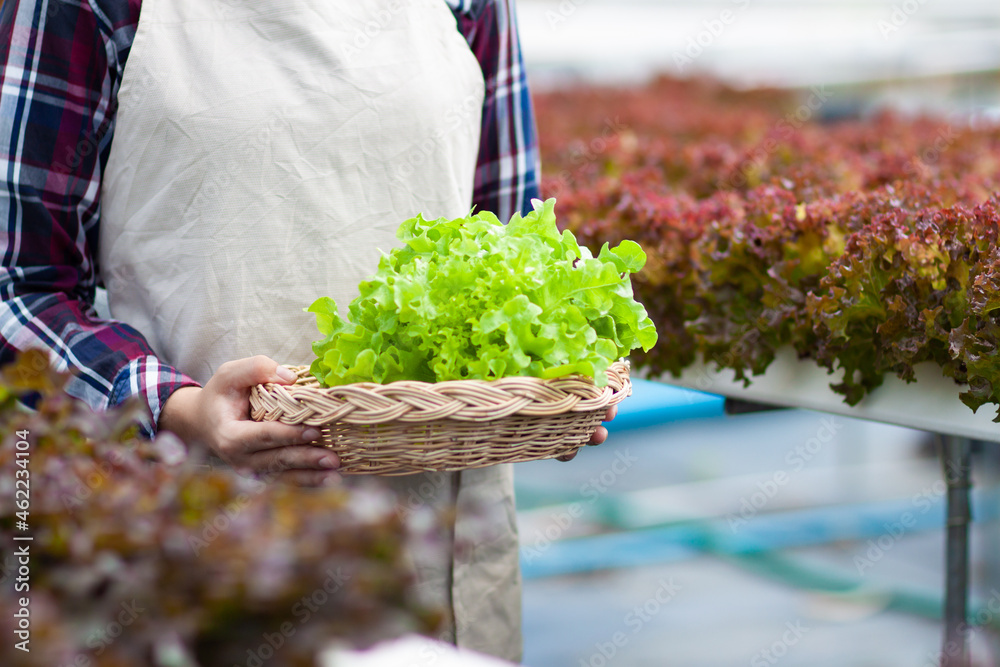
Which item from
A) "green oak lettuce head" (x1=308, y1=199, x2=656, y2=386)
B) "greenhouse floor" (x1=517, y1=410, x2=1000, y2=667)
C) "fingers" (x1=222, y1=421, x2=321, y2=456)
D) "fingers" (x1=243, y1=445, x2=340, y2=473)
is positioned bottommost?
"greenhouse floor" (x1=517, y1=410, x2=1000, y2=667)

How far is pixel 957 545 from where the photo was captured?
8.00 ft

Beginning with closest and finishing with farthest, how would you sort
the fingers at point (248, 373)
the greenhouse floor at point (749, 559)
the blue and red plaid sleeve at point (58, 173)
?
the fingers at point (248, 373) < the blue and red plaid sleeve at point (58, 173) < the greenhouse floor at point (749, 559)

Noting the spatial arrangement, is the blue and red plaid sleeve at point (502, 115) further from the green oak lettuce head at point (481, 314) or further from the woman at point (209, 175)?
the green oak lettuce head at point (481, 314)

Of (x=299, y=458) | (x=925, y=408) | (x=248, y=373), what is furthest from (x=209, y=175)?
(x=925, y=408)

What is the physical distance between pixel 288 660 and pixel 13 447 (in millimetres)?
359

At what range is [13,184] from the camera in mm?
1366

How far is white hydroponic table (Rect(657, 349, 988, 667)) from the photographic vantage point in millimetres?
1735

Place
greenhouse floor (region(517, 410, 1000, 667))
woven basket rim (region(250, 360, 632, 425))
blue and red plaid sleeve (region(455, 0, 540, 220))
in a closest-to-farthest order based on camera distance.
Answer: woven basket rim (region(250, 360, 632, 425)) → blue and red plaid sleeve (region(455, 0, 540, 220)) → greenhouse floor (region(517, 410, 1000, 667))

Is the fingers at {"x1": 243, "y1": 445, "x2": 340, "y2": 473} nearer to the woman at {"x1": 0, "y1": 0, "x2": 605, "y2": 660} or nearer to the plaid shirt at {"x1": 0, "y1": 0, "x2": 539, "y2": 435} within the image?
the woman at {"x1": 0, "y1": 0, "x2": 605, "y2": 660}

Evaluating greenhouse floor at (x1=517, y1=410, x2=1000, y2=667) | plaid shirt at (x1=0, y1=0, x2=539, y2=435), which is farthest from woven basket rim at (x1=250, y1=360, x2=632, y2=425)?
greenhouse floor at (x1=517, y1=410, x2=1000, y2=667)

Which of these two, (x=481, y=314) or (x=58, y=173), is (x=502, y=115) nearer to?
(x=481, y=314)

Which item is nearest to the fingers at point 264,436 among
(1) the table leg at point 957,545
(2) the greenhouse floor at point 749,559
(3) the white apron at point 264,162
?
(3) the white apron at point 264,162

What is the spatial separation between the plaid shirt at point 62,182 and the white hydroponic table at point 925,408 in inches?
53.6

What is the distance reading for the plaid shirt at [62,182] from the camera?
4.46ft
